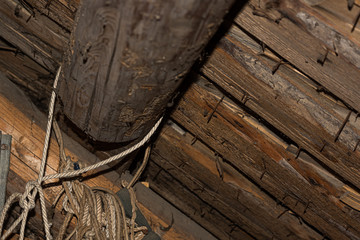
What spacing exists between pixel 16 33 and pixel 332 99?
144cm

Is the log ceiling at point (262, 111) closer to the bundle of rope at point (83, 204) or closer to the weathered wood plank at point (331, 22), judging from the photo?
the weathered wood plank at point (331, 22)

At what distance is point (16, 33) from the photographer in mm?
1991

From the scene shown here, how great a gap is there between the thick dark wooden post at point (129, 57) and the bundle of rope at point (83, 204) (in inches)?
7.5

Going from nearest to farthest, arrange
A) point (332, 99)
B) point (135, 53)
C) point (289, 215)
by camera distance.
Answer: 1. point (135, 53)
2. point (332, 99)
3. point (289, 215)

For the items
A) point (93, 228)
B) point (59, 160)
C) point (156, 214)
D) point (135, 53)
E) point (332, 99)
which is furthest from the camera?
point (156, 214)

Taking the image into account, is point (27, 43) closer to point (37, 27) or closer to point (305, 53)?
point (37, 27)

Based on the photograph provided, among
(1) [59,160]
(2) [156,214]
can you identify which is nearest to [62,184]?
(1) [59,160]

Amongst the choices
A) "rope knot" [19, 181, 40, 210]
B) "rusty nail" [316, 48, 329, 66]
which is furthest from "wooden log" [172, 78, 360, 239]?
"rope knot" [19, 181, 40, 210]

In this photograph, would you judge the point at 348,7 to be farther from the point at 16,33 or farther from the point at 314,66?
the point at 16,33

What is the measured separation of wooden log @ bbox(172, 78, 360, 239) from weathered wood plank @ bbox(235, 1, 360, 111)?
1.35 feet

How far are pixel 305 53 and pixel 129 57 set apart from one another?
0.61 m

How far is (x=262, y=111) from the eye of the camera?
1.66 m

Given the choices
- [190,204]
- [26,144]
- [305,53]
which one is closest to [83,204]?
[26,144]

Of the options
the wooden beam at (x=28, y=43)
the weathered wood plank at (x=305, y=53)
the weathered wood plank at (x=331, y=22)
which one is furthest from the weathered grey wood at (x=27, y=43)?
the weathered wood plank at (x=331, y=22)
